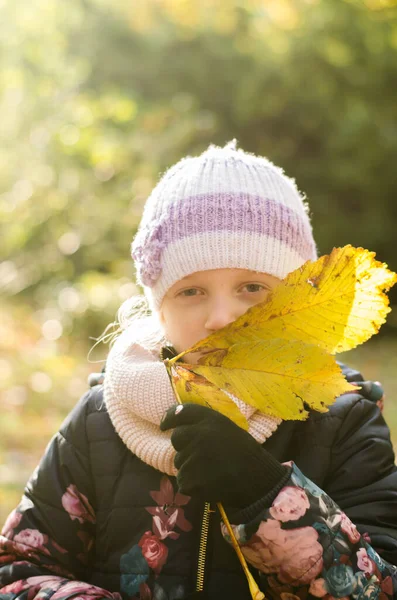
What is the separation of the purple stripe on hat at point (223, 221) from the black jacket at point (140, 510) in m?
0.41

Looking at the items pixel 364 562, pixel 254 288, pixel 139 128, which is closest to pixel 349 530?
pixel 364 562

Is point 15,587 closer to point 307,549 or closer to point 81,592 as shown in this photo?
point 81,592

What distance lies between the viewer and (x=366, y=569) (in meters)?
1.28

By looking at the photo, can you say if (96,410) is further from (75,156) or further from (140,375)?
(75,156)

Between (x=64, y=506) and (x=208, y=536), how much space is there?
1.19 ft

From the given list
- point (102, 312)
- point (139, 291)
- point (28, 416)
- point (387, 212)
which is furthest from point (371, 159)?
point (28, 416)

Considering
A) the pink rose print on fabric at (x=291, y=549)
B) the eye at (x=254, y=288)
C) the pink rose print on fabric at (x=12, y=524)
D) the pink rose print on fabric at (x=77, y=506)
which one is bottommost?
the pink rose print on fabric at (x=291, y=549)

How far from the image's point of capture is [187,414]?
125 cm

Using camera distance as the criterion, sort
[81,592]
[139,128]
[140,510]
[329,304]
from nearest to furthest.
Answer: [329,304]
[81,592]
[140,510]
[139,128]

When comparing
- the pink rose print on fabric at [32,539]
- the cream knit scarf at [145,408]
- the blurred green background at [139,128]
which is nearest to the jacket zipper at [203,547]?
the cream knit scarf at [145,408]

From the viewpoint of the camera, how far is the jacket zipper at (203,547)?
4.71 feet

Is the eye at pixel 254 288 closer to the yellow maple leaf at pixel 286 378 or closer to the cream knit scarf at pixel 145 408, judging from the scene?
the cream knit scarf at pixel 145 408

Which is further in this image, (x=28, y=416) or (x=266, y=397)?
(x=28, y=416)

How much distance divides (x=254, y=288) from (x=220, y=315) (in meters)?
0.16
